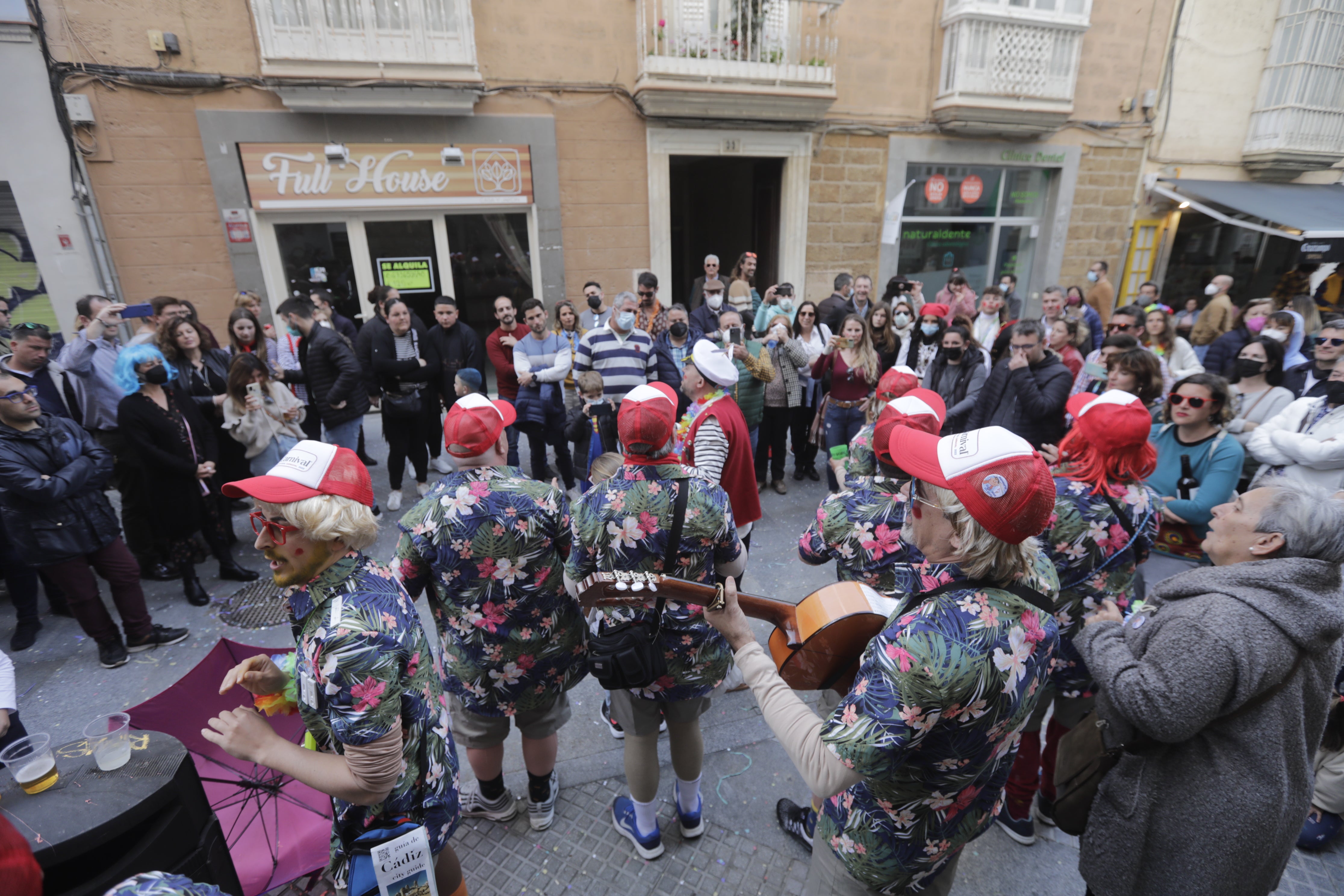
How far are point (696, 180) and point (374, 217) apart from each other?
8332 millimetres

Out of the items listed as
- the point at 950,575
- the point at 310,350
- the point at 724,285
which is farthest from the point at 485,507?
the point at 724,285

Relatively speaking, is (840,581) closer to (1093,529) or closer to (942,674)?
(1093,529)

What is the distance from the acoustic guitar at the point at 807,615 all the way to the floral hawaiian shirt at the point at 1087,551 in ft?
3.21

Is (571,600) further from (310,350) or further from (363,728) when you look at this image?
(310,350)

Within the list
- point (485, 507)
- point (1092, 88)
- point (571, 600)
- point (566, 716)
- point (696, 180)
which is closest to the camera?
point (485, 507)

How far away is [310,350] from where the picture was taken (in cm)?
552

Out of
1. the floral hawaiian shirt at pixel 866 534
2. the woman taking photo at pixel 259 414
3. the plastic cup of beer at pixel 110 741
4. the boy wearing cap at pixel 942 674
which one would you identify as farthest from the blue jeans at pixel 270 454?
the boy wearing cap at pixel 942 674

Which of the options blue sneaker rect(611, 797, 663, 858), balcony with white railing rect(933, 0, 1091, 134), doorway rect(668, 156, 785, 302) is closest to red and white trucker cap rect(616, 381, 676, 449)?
blue sneaker rect(611, 797, 663, 858)

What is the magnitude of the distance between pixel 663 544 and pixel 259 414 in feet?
14.0

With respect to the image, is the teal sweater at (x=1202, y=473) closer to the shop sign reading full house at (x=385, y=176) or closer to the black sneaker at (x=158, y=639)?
the black sneaker at (x=158, y=639)

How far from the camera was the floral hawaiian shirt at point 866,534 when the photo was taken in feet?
8.00

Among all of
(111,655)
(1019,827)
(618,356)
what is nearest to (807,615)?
(1019,827)

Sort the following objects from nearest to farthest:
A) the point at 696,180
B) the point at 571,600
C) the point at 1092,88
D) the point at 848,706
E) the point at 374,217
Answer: the point at 848,706
the point at 571,600
the point at 374,217
the point at 1092,88
the point at 696,180

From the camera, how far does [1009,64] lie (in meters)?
10.6
